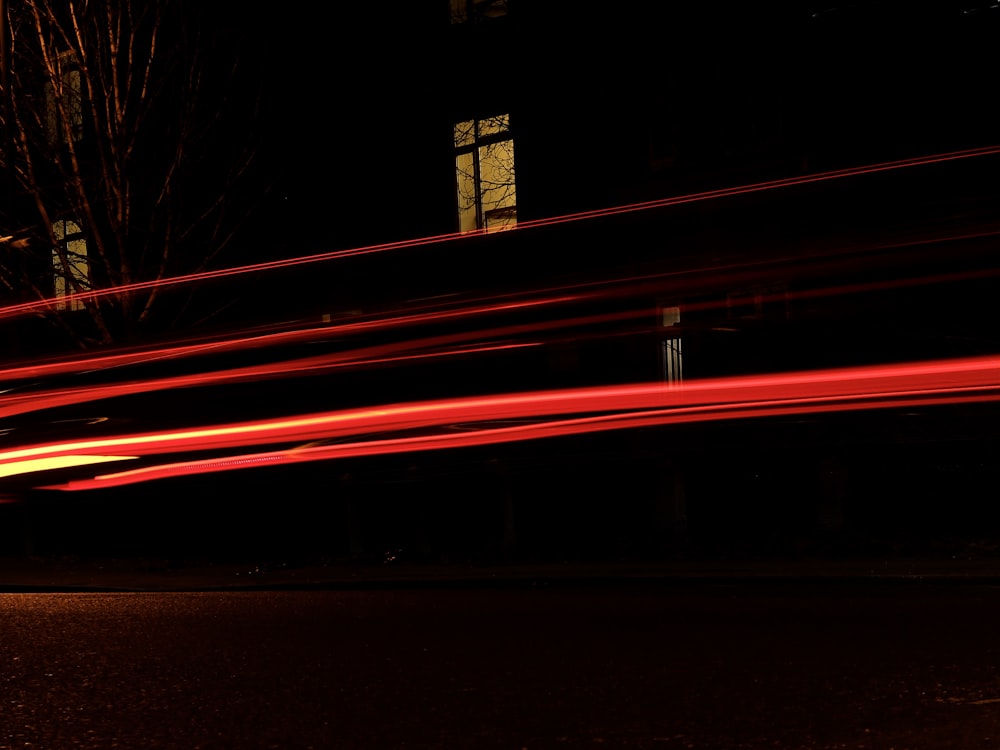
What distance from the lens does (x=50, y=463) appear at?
15891mm

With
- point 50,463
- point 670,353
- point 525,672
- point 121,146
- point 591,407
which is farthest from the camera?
point 670,353

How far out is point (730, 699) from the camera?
6.66m

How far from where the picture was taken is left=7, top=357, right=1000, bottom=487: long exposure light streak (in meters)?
13.0

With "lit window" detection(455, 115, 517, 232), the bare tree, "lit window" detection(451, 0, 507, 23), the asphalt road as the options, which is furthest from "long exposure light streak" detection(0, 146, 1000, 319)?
the asphalt road

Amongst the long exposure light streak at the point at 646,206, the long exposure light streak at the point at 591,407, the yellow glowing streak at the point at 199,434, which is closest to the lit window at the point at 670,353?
the long exposure light streak at the point at 646,206

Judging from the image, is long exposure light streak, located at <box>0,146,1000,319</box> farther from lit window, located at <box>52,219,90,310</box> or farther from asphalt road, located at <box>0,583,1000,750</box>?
asphalt road, located at <box>0,583,1000,750</box>

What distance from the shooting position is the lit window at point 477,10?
1997 centimetres

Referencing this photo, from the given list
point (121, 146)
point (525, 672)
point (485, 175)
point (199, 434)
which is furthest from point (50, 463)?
point (525, 672)

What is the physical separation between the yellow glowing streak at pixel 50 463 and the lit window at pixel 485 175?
7378 mm

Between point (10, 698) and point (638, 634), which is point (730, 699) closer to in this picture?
point (638, 634)

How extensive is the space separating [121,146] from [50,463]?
4.86 m

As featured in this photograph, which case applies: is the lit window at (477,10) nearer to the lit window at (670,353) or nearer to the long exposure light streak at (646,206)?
the long exposure light streak at (646,206)

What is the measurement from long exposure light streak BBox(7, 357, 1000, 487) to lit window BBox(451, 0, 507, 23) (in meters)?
7.72

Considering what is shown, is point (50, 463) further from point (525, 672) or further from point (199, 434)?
point (525, 672)
